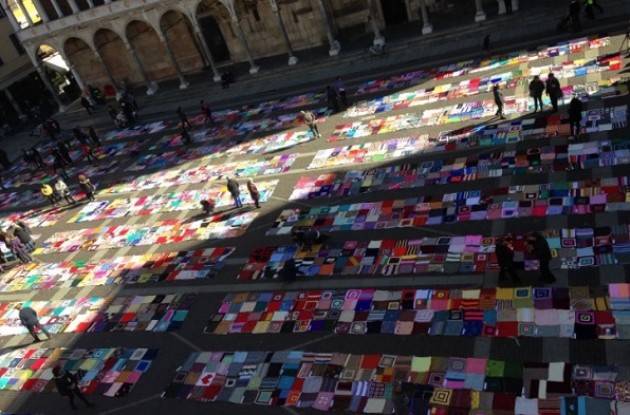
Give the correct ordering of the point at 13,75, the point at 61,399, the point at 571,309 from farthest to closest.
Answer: the point at 13,75 < the point at 61,399 < the point at 571,309

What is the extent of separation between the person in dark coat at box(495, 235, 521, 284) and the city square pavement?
1.16ft

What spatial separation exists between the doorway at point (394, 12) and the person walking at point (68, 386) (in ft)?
107

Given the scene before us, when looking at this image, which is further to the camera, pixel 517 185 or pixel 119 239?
pixel 119 239

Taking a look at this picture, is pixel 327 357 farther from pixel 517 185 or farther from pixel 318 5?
pixel 318 5

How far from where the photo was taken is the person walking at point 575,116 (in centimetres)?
2139

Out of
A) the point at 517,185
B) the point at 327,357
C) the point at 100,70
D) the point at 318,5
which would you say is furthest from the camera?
the point at 100,70

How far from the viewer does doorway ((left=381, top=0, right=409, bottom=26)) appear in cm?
4138

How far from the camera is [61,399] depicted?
19219 mm

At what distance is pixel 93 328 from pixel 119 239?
21.1ft

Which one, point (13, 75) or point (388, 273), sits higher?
point (13, 75)

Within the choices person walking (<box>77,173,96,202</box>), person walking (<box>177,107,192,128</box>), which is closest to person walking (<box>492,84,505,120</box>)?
person walking (<box>177,107,192,128</box>)

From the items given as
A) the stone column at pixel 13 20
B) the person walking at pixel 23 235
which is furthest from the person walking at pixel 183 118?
the stone column at pixel 13 20

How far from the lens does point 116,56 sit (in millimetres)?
51406

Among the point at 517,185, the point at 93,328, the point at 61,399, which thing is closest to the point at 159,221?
the point at 93,328
